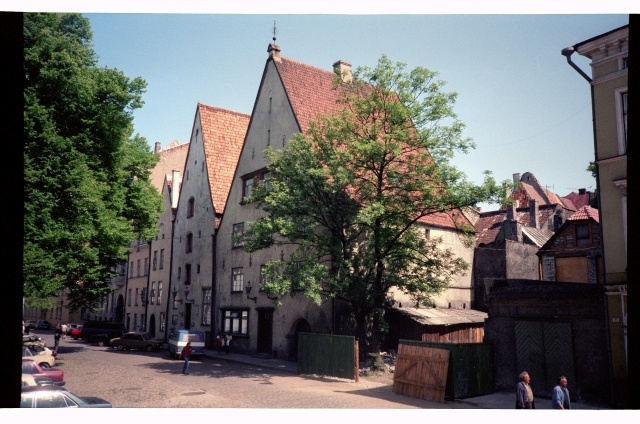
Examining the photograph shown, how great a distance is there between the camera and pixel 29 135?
20.8 m

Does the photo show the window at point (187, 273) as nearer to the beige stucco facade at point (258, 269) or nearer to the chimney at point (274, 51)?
the beige stucco facade at point (258, 269)

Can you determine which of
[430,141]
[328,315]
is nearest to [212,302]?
[328,315]

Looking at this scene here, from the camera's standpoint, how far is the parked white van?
93.4 ft

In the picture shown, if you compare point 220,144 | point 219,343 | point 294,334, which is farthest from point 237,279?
point 220,144

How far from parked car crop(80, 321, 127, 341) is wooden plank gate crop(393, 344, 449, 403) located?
92.5 feet

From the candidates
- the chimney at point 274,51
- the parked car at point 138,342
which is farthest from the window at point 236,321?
the chimney at point 274,51

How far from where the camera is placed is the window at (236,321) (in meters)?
31.5

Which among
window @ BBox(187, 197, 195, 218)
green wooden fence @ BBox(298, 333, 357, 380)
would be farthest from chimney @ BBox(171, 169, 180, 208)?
green wooden fence @ BBox(298, 333, 357, 380)

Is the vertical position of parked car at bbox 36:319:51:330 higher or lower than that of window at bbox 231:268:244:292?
lower

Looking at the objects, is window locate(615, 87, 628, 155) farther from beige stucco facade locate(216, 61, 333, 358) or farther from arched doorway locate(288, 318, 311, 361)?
arched doorway locate(288, 318, 311, 361)

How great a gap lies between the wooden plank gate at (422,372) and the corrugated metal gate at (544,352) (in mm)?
3158

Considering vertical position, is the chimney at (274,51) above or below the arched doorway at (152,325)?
above

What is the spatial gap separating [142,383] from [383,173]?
12.3 metres

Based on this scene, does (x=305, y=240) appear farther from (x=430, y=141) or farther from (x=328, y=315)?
(x=430, y=141)
